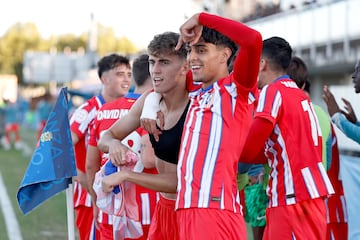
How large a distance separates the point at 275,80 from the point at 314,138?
0.53 meters

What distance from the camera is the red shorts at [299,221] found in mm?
5301

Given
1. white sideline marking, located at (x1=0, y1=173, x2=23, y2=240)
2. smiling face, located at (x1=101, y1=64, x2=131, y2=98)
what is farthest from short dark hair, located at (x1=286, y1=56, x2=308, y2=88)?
white sideline marking, located at (x1=0, y1=173, x2=23, y2=240)

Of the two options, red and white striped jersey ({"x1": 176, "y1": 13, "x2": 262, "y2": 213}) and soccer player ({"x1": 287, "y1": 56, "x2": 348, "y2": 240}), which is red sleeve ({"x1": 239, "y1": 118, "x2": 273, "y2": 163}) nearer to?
red and white striped jersey ({"x1": 176, "y1": 13, "x2": 262, "y2": 213})

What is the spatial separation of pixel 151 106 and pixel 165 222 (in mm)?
733

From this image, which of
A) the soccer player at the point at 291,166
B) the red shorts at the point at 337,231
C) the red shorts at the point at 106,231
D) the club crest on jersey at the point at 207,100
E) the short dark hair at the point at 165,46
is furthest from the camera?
the red shorts at the point at 337,231

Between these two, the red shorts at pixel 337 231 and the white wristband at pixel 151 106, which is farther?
the red shorts at pixel 337 231

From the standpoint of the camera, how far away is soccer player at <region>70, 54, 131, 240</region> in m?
7.68

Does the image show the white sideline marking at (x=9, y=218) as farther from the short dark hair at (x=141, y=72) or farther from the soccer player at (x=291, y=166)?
the soccer player at (x=291, y=166)

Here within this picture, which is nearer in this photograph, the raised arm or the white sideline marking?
the raised arm

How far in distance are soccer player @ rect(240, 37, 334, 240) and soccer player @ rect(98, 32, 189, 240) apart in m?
0.58

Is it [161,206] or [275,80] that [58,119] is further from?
[275,80]

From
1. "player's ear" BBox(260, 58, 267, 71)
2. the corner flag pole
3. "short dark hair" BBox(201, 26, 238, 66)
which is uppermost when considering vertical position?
"short dark hair" BBox(201, 26, 238, 66)

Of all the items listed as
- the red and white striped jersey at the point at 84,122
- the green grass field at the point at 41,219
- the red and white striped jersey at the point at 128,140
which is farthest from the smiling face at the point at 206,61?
the green grass field at the point at 41,219

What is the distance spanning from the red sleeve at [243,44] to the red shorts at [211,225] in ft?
2.31
